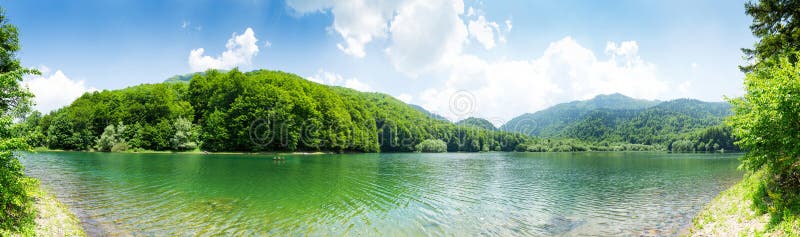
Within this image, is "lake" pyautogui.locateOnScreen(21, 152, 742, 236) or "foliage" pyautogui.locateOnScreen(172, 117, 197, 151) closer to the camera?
"lake" pyautogui.locateOnScreen(21, 152, 742, 236)

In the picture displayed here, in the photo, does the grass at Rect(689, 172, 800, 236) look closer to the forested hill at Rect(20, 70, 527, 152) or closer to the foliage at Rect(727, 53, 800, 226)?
the foliage at Rect(727, 53, 800, 226)

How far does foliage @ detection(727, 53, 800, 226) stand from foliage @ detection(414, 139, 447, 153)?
146682 millimetres

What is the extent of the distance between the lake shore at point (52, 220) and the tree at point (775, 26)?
37052 millimetres

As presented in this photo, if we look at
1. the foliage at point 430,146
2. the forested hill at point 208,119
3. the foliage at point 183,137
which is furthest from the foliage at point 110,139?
the foliage at point 430,146

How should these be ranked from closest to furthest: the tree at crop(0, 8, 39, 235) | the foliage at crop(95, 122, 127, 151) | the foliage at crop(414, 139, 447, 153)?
the tree at crop(0, 8, 39, 235)
the foliage at crop(95, 122, 127, 151)
the foliage at crop(414, 139, 447, 153)

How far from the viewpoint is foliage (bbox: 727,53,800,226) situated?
12312 millimetres

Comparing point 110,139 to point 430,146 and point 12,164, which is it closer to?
point 12,164

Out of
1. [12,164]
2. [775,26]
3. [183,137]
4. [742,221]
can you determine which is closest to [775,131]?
[742,221]

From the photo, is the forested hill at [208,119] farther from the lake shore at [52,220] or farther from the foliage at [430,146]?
the lake shore at [52,220]

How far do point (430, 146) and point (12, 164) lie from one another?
522ft

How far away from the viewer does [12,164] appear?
11422 millimetres

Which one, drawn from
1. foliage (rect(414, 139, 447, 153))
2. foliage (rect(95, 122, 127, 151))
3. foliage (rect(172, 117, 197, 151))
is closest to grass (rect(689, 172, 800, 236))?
foliage (rect(172, 117, 197, 151))

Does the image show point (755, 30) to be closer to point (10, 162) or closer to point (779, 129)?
point (779, 129)

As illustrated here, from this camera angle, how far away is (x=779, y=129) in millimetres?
13117
